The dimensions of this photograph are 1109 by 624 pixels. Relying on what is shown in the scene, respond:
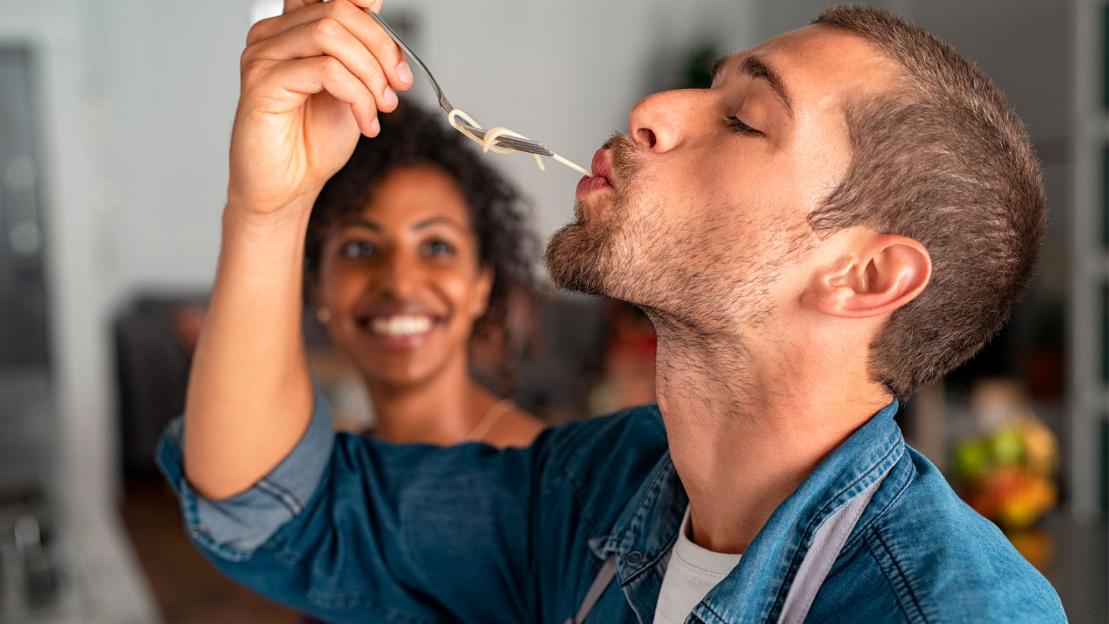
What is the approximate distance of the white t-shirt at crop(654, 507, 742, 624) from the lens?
1.06 metres

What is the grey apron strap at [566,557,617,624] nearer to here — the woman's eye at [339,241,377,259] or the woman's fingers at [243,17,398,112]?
the woman's fingers at [243,17,398,112]

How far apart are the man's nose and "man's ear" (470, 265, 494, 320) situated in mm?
875

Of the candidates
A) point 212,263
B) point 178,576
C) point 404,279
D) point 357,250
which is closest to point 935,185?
point 404,279

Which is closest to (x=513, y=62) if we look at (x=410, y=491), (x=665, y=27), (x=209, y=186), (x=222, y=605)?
(x=665, y=27)

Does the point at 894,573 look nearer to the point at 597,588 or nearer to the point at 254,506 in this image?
the point at 597,588

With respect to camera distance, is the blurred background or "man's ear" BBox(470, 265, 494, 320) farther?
the blurred background

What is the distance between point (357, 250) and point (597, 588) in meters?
0.87

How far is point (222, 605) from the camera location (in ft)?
14.0

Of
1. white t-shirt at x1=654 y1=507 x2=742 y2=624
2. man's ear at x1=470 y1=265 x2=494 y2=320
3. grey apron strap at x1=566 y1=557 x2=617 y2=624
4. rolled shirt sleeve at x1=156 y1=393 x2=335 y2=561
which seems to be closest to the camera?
white t-shirt at x1=654 y1=507 x2=742 y2=624

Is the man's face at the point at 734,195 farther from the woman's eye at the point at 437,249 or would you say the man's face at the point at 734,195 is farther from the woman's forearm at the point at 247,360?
the woman's eye at the point at 437,249

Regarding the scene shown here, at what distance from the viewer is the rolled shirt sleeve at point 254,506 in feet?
4.29

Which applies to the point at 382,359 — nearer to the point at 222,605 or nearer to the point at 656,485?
the point at 656,485

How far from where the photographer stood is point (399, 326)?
180 cm

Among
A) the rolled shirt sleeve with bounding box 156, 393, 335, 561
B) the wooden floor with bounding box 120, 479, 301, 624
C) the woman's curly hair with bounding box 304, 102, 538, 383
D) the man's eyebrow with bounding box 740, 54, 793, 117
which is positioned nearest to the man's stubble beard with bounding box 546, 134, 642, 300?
the man's eyebrow with bounding box 740, 54, 793, 117
